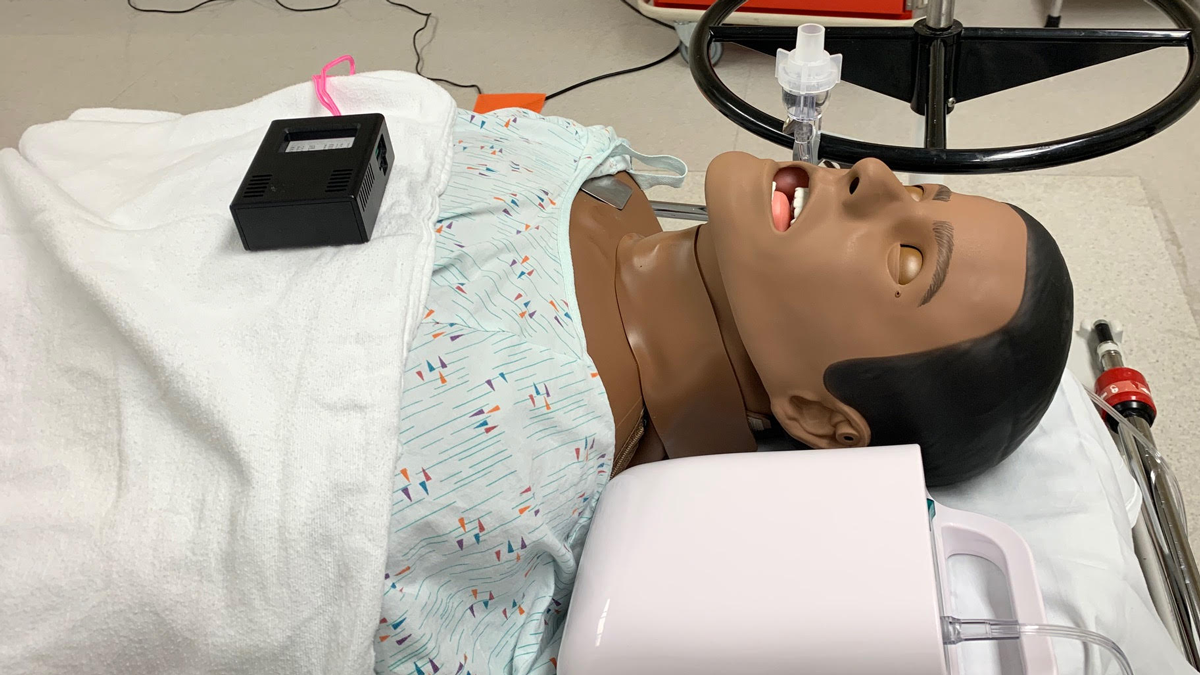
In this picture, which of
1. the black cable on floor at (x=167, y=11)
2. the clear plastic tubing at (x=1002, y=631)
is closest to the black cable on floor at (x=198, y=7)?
the black cable on floor at (x=167, y=11)

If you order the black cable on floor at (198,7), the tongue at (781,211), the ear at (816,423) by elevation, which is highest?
the black cable on floor at (198,7)

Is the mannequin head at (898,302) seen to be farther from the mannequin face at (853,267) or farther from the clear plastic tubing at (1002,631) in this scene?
the clear plastic tubing at (1002,631)

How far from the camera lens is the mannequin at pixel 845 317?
3.01 ft

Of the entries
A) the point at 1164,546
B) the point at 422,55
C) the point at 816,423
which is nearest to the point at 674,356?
the point at 816,423

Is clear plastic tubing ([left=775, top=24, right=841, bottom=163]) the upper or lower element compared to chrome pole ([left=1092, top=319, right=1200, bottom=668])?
upper

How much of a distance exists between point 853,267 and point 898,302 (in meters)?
0.06

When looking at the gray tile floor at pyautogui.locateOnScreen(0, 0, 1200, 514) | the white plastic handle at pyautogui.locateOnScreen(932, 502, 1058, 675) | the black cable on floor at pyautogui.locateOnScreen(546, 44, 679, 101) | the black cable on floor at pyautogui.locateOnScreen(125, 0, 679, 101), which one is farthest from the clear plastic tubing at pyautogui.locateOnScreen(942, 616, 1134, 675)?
the black cable on floor at pyautogui.locateOnScreen(546, 44, 679, 101)

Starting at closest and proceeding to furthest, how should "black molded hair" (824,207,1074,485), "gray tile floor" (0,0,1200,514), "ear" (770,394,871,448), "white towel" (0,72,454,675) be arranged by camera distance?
"white towel" (0,72,454,675) < "black molded hair" (824,207,1074,485) < "ear" (770,394,871,448) < "gray tile floor" (0,0,1200,514)

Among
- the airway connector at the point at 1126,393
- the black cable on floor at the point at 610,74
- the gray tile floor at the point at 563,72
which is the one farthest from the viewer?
the black cable on floor at the point at 610,74

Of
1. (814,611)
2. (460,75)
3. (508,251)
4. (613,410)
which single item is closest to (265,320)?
(508,251)

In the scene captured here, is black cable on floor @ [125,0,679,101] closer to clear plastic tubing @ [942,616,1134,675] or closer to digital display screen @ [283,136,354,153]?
digital display screen @ [283,136,354,153]

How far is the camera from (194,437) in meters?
0.84

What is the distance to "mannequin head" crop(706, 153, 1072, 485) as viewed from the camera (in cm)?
91

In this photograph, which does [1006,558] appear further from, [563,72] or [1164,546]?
[563,72]
